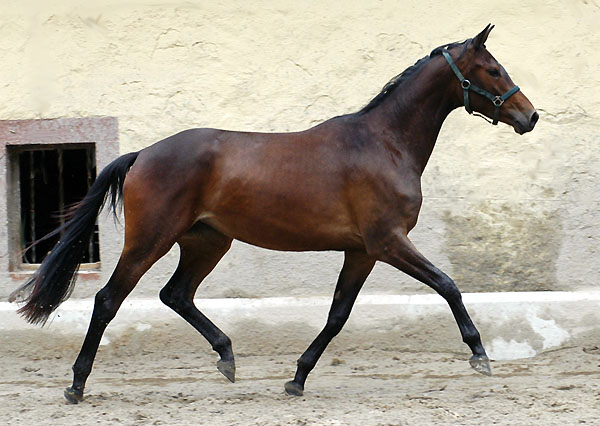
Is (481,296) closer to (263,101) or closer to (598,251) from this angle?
(598,251)

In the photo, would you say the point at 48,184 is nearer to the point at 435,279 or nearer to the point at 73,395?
the point at 73,395

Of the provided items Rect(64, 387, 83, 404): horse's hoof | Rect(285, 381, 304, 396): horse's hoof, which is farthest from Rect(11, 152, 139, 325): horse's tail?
Rect(285, 381, 304, 396): horse's hoof

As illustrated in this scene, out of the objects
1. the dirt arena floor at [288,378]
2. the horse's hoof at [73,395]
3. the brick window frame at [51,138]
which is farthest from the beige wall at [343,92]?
the horse's hoof at [73,395]

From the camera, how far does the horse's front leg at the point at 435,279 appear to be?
14.7 feet

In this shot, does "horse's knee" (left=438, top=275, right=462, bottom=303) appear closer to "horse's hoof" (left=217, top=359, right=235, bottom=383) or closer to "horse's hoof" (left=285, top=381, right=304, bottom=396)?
"horse's hoof" (left=285, top=381, right=304, bottom=396)

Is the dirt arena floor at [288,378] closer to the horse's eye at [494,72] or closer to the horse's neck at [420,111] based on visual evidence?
the horse's neck at [420,111]

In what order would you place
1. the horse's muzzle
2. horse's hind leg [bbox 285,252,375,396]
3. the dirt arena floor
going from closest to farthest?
1. the dirt arena floor
2. the horse's muzzle
3. horse's hind leg [bbox 285,252,375,396]

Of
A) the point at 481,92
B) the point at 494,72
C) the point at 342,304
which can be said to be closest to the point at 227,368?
the point at 342,304

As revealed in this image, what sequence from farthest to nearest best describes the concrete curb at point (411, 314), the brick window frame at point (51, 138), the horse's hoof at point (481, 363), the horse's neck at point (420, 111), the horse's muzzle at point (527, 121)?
the brick window frame at point (51, 138) < the concrete curb at point (411, 314) < the horse's neck at point (420, 111) < the horse's muzzle at point (527, 121) < the horse's hoof at point (481, 363)

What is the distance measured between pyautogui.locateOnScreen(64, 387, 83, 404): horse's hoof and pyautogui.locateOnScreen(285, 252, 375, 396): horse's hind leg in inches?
46.2

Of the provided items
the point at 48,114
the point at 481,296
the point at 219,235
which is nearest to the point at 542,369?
the point at 481,296

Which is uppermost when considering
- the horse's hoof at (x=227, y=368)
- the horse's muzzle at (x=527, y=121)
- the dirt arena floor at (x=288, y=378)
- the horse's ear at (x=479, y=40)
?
the horse's ear at (x=479, y=40)

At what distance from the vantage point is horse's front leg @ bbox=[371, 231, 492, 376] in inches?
176

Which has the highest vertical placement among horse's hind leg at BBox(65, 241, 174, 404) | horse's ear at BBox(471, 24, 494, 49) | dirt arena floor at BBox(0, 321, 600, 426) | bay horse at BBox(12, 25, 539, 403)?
horse's ear at BBox(471, 24, 494, 49)
